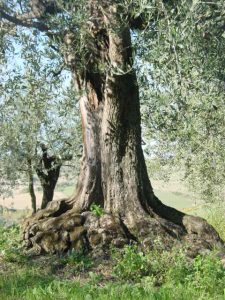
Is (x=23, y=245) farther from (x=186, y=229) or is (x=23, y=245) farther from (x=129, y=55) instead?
(x=129, y=55)

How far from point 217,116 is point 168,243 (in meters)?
10.2

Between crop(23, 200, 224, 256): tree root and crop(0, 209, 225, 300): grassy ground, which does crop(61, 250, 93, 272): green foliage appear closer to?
crop(0, 209, 225, 300): grassy ground

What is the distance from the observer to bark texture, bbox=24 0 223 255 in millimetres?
9391

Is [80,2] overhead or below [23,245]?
overhead

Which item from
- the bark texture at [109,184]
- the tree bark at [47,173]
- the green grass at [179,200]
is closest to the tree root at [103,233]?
the bark texture at [109,184]

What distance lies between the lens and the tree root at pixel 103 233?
30.6 feet

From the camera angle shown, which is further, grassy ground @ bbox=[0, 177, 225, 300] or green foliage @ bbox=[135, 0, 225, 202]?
green foliage @ bbox=[135, 0, 225, 202]

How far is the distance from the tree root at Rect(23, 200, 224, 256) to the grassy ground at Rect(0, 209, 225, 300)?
282 mm

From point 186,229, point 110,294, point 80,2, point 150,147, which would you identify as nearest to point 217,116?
point 150,147

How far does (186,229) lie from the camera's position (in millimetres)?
10406

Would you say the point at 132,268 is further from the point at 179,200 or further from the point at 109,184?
the point at 179,200

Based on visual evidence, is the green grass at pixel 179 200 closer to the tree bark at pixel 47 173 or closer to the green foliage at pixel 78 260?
the tree bark at pixel 47 173

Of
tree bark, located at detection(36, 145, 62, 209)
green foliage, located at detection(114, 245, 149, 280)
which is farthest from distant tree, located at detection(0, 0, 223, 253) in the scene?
tree bark, located at detection(36, 145, 62, 209)

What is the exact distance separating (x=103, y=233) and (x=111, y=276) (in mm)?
1541
